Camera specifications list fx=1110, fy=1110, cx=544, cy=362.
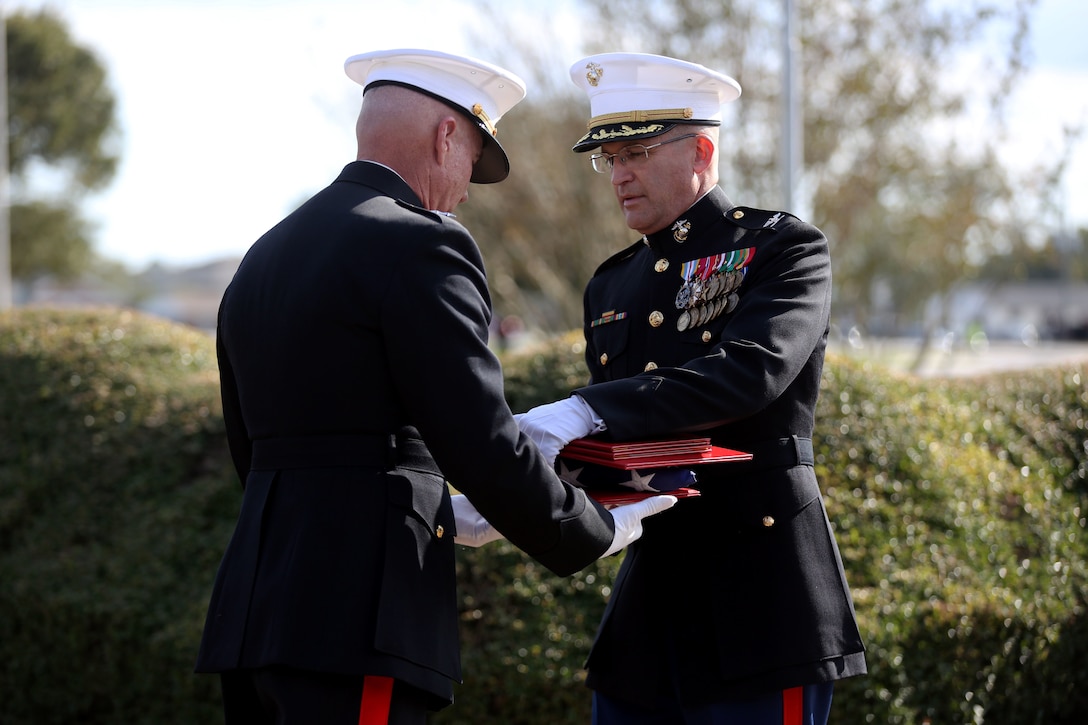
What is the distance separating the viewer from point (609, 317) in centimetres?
321

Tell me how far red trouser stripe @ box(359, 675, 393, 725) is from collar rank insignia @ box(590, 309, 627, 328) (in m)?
1.28

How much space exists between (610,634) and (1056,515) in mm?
2707

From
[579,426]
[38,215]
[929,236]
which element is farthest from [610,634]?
[38,215]

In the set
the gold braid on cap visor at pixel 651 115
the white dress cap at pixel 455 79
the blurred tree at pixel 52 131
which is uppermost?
the blurred tree at pixel 52 131

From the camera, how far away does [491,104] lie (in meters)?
2.63

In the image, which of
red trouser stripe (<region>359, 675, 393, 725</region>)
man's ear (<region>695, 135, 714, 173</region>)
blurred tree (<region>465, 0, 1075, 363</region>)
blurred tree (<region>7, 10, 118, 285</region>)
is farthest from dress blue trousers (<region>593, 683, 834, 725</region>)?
blurred tree (<region>7, 10, 118, 285</region>)

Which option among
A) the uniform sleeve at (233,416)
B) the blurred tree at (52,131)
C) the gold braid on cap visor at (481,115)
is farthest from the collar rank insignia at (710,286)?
the blurred tree at (52,131)

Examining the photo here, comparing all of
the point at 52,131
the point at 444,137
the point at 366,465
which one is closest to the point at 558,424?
the point at 366,465

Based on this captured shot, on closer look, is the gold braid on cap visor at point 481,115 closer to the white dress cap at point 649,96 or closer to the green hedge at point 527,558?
the white dress cap at point 649,96

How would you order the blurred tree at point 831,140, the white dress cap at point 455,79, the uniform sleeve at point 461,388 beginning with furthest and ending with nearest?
1. the blurred tree at point 831,140
2. the white dress cap at point 455,79
3. the uniform sleeve at point 461,388

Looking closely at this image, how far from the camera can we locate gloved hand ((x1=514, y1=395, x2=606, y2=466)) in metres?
2.61

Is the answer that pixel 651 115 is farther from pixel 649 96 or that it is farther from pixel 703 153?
pixel 703 153

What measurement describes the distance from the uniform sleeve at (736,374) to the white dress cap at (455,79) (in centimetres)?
65

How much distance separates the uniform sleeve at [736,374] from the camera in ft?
8.53
